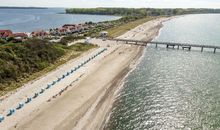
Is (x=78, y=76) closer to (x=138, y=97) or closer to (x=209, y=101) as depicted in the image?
(x=138, y=97)

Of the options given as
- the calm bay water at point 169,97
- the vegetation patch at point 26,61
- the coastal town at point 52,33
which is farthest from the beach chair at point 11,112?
the coastal town at point 52,33

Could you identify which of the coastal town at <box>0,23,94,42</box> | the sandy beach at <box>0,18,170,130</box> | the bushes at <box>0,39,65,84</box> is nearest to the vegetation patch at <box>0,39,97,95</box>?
the bushes at <box>0,39,65,84</box>

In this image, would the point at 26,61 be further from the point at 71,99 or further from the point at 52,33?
the point at 52,33

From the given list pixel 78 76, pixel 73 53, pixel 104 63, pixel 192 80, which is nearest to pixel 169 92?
pixel 192 80

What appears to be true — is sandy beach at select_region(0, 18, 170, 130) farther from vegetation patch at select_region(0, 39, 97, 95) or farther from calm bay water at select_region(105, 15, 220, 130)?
vegetation patch at select_region(0, 39, 97, 95)

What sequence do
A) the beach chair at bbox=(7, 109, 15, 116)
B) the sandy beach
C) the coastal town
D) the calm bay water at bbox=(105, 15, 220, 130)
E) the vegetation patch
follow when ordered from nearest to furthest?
the sandy beach → the beach chair at bbox=(7, 109, 15, 116) → the calm bay water at bbox=(105, 15, 220, 130) → the vegetation patch → the coastal town

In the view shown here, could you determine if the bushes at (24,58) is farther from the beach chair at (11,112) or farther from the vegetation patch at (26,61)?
the beach chair at (11,112)
